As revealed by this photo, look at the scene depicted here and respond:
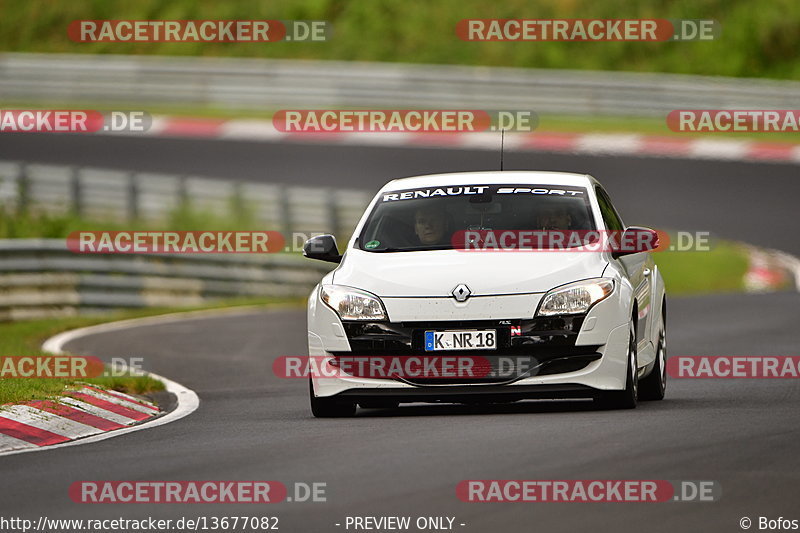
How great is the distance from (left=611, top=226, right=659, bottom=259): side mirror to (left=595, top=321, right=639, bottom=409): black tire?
0.61 metres

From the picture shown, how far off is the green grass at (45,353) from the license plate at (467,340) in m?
2.83

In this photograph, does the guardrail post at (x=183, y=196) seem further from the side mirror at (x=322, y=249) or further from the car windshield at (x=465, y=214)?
the side mirror at (x=322, y=249)

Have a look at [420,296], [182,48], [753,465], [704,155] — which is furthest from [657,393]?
[182,48]

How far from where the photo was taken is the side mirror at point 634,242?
11211 millimetres

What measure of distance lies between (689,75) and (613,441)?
33.2 metres

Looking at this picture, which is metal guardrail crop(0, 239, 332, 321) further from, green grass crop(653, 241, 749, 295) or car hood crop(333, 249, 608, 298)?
car hood crop(333, 249, 608, 298)

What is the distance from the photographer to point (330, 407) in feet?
36.1

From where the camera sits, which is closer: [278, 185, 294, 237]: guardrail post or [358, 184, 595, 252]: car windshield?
[358, 184, 595, 252]: car windshield

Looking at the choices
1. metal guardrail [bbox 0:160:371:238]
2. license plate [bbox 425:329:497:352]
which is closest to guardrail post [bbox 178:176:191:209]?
metal guardrail [bbox 0:160:371:238]

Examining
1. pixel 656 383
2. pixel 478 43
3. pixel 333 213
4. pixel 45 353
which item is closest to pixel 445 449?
pixel 656 383

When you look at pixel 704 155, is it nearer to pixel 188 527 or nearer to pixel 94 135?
pixel 94 135

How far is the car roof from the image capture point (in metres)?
11.7

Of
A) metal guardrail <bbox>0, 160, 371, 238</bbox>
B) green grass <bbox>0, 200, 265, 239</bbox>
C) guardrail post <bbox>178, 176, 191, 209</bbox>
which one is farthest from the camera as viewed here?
guardrail post <bbox>178, 176, 191, 209</bbox>

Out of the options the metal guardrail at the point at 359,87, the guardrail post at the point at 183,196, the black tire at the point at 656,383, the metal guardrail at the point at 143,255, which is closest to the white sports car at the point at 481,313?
the black tire at the point at 656,383
